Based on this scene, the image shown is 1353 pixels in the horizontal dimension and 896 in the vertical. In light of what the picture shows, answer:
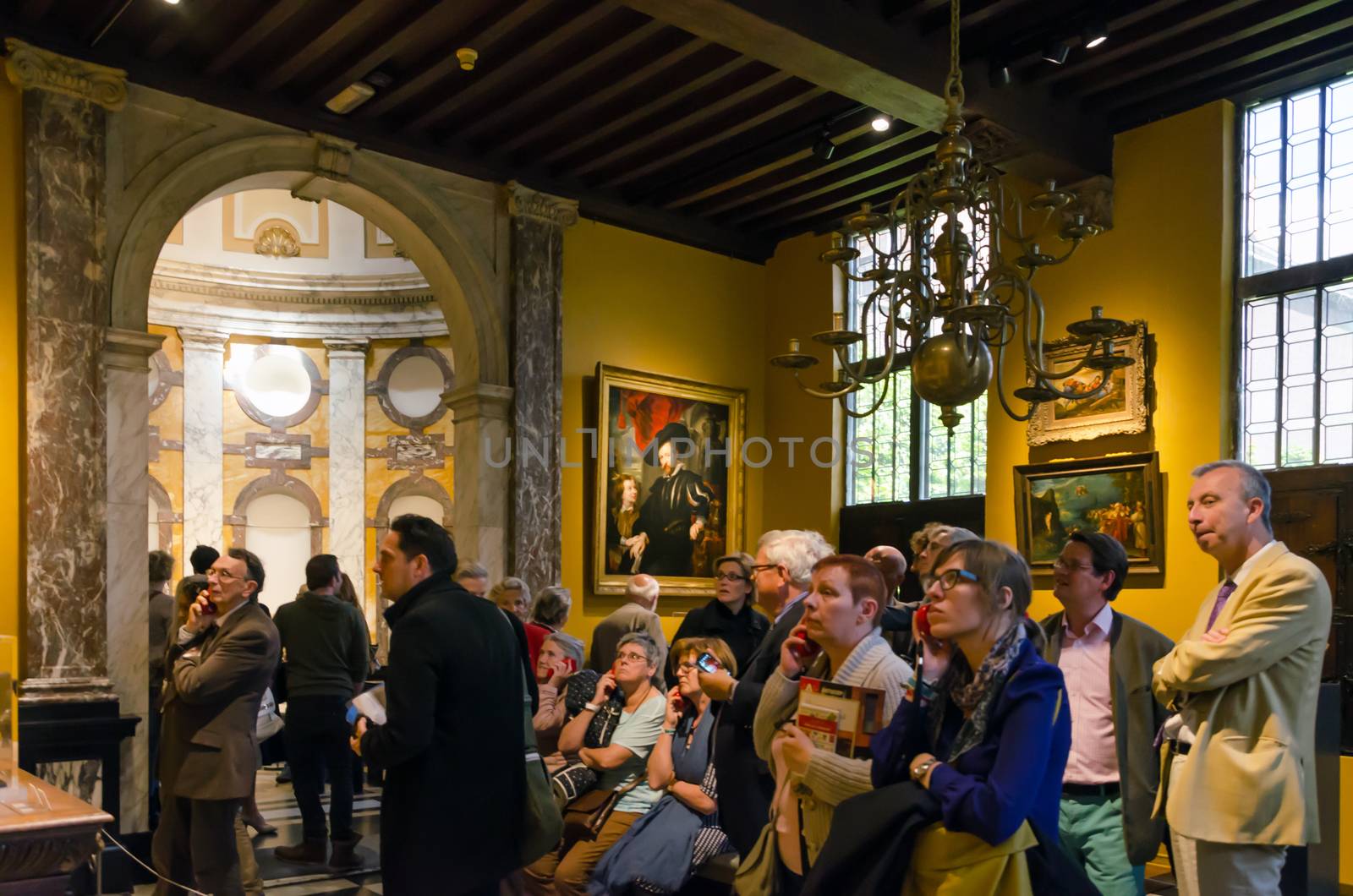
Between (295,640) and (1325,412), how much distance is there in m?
6.66

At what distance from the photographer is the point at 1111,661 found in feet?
14.0

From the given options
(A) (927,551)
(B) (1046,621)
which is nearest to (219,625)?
(A) (927,551)

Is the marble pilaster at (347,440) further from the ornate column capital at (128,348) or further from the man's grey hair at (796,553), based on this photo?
the man's grey hair at (796,553)

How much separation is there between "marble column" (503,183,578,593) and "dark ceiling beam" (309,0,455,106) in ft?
5.81

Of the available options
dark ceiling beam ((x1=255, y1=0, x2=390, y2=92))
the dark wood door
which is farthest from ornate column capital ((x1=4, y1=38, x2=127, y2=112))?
the dark wood door

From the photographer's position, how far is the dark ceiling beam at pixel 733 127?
8555mm

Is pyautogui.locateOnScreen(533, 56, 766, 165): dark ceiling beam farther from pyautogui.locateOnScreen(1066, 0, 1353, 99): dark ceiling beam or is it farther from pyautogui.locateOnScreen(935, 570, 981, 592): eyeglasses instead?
pyautogui.locateOnScreen(935, 570, 981, 592): eyeglasses

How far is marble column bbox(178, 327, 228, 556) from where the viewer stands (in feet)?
43.4

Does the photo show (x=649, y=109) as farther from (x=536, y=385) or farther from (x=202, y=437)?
(x=202, y=437)

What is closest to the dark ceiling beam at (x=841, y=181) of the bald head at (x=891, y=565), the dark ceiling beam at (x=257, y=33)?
the dark ceiling beam at (x=257, y=33)

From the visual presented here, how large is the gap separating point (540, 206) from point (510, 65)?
77.4 inches

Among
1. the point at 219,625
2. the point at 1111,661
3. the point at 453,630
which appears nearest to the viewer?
the point at 453,630

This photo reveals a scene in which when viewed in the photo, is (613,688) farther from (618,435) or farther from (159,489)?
(159,489)

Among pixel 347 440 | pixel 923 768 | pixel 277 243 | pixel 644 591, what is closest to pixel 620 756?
pixel 644 591
